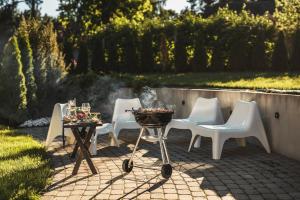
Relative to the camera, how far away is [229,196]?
19.0ft

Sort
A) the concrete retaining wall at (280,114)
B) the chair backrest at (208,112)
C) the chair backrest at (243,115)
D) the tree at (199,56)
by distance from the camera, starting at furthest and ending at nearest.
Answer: the tree at (199,56), the chair backrest at (208,112), the chair backrest at (243,115), the concrete retaining wall at (280,114)

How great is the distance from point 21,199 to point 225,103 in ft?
19.9

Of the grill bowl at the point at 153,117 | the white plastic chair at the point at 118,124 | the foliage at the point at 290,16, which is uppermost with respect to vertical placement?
the foliage at the point at 290,16

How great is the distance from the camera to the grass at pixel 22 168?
584cm

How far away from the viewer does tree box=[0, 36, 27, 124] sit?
13.2 meters

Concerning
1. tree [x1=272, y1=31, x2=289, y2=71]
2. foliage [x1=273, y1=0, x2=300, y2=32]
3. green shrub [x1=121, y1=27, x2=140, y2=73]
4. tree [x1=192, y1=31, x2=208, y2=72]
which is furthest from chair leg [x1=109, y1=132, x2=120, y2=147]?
green shrub [x1=121, y1=27, x2=140, y2=73]

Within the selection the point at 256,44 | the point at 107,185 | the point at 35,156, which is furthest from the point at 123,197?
the point at 256,44

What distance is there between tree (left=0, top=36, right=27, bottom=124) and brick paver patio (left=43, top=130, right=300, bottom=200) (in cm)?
480

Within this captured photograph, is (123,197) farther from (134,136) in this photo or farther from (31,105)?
(31,105)

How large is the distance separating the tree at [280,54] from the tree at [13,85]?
33.3 ft

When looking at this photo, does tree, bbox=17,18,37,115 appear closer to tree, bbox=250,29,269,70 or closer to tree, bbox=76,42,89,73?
tree, bbox=76,42,89,73

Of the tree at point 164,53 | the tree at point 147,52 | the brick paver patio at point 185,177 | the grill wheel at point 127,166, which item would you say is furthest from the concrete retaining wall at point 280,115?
the tree at point 147,52

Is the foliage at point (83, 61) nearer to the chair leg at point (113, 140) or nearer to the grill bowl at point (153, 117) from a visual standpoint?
the chair leg at point (113, 140)

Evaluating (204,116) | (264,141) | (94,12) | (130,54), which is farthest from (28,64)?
(94,12)
